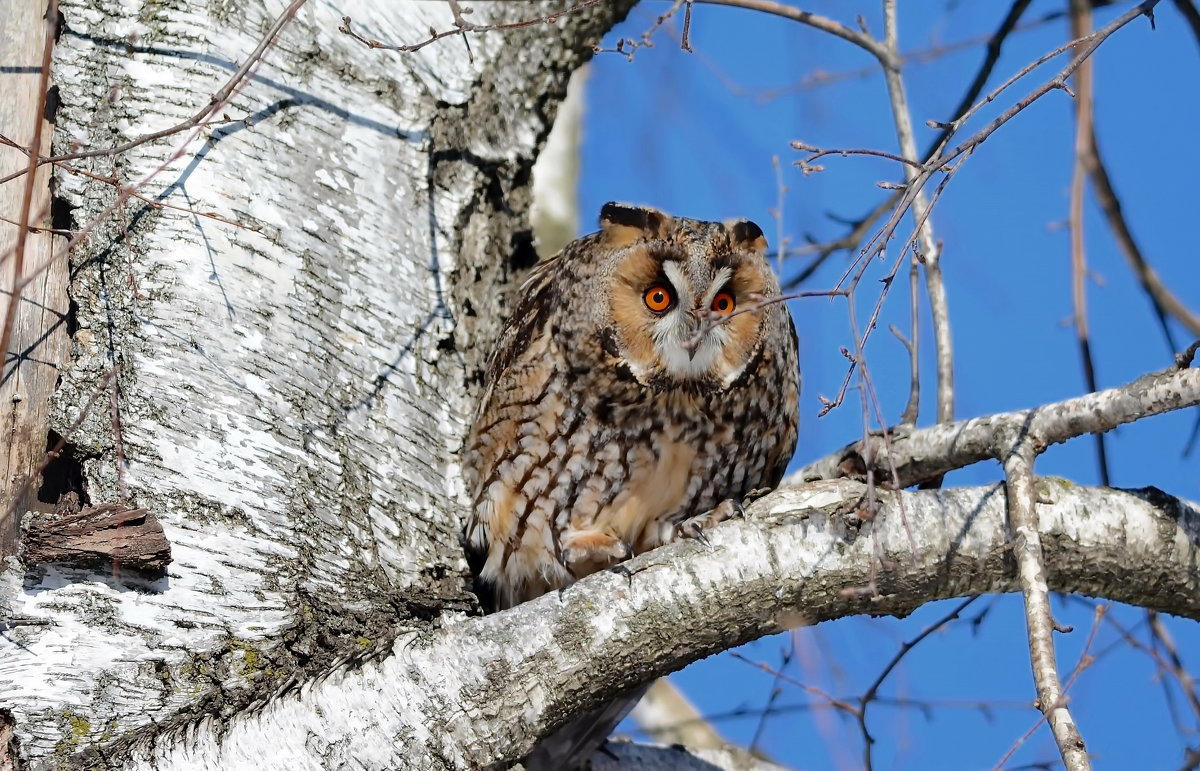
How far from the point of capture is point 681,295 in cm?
217

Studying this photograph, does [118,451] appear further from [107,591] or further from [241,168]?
[241,168]

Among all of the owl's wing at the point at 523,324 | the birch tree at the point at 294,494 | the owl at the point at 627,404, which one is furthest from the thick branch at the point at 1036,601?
the owl's wing at the point at 523,324

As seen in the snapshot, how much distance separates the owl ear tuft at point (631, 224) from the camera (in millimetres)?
2234

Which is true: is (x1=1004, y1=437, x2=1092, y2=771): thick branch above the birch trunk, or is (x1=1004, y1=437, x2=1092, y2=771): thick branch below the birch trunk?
below

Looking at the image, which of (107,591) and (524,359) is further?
(524,359)

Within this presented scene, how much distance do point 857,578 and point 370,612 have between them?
82 cm

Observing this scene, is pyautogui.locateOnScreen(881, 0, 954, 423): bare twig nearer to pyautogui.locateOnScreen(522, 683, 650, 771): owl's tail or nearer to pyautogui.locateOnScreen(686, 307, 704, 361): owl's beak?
pyautogui.locateOnScreen(686, 307, 704, 361): owl's beak

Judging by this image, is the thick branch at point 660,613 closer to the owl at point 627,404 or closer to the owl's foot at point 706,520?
the owl's foot at point 706,520

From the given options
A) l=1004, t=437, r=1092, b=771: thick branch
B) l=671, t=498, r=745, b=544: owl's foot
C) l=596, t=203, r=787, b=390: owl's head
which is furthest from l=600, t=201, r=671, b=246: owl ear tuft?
l=1004, t=437, r=1092, b=771: thick branch

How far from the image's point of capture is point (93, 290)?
1.90 meters

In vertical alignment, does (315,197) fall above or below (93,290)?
above

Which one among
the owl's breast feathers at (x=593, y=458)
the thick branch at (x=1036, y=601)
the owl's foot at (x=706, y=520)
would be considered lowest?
the thick branch at (x=1036, y=601)

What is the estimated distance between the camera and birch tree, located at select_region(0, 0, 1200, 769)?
166cm

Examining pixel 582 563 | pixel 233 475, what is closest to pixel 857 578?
pixel 582 563
